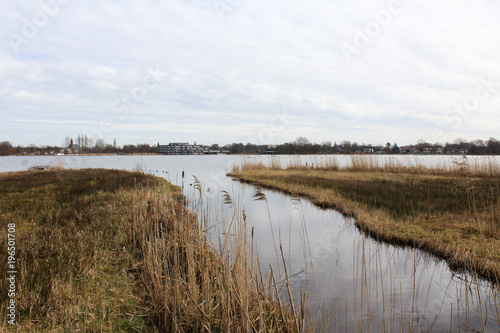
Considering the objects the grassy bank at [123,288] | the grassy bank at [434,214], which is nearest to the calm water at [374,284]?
the grassy bank at [434,214]

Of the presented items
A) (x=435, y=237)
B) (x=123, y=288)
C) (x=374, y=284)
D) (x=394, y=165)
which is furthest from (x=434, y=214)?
(x=394, y=165)

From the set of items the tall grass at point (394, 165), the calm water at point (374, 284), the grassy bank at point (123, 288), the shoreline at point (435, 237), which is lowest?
the calm water at point (374, 284)

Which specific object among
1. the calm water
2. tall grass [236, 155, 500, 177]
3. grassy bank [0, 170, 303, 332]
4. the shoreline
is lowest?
the calm water

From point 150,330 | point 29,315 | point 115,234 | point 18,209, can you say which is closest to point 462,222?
point 150,330

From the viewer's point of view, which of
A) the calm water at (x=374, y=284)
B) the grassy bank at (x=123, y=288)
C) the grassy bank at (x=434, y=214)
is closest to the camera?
the grassy bank at (x=123, y=288)

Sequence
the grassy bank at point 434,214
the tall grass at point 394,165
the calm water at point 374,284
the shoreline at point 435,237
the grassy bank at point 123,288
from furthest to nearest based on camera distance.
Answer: the tall grass at point 394,165 → the grassy bank at point 434,214 → the shoreline at point 435,237 → the calm water at point 374,284 → the grassy bank at point 123,288

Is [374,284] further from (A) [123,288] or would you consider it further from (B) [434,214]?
(B) [434,214]

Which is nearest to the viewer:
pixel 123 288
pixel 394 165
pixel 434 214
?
pixel 123 288

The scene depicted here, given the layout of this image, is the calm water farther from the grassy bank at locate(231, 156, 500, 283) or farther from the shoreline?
the grassy bank at locate(231, 156, 500, 283)

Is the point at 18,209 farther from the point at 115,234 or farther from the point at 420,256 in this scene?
the point at 420,256

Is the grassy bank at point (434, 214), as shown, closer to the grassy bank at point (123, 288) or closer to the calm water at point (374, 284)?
the calm water at point (374, 284)

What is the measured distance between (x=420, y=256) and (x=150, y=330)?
6.33 m

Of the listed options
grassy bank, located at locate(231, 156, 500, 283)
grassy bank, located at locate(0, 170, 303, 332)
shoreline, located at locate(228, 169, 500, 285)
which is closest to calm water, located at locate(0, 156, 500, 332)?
shoreline, located at locate(228, 169, 500, 285)

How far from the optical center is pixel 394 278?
5938 millimetres
